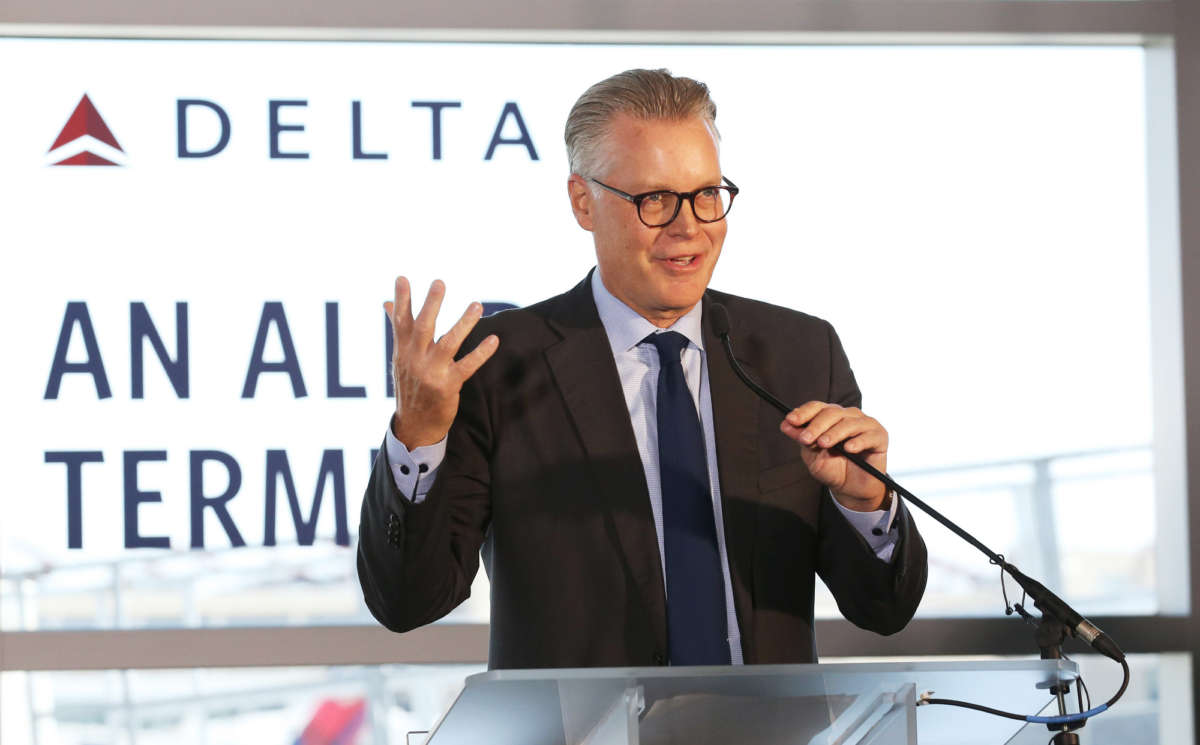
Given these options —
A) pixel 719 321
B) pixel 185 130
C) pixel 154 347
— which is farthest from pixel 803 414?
pixel 185 130

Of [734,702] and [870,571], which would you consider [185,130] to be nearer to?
[870,571]

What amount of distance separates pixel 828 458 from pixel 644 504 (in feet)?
1.13

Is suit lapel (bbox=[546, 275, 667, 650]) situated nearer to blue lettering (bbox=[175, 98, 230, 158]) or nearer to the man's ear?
the man's ear

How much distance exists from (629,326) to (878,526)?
0.50 meters

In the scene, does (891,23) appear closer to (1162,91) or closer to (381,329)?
(1162,91)

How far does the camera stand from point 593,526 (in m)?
1.87

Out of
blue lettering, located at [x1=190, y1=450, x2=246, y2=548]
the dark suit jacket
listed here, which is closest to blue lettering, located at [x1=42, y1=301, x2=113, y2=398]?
blue lettering, located at [x1=190, y1=450, x2=246, y2=548]

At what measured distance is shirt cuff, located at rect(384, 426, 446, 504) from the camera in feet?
5.49

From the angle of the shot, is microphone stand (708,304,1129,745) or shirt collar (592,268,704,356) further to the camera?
shirt collar (592,268,704,356)

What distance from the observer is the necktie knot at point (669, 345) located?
1940 millimetres

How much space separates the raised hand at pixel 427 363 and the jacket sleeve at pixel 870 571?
576 mm

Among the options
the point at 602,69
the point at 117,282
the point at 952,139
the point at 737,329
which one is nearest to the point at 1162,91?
the point at 952,139

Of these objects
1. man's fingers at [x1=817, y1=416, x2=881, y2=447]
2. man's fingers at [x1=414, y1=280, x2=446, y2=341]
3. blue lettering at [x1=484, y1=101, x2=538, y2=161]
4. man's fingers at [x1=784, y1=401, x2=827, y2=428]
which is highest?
blue lettering at [x1=484, y1=101, x2=538, y2=161]

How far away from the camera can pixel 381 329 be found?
11.4 ft
